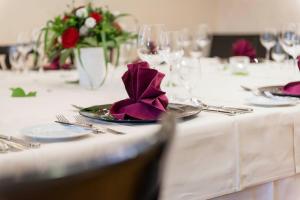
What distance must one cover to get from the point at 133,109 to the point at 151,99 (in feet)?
0.18

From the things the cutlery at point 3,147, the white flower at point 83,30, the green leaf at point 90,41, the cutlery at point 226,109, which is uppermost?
the white flower at point 83,30

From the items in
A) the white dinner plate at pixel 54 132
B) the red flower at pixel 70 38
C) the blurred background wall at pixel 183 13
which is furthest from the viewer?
the blurred background wall at pixel 183 13

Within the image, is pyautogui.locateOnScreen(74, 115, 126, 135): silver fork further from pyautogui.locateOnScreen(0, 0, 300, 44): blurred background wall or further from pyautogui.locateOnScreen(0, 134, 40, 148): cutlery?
pyautogui.locateOnScreen(0, 0, 300, 44): blurred background wall

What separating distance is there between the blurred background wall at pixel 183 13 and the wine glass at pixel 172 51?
10.3 feet

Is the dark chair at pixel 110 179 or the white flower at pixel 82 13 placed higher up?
the white flower at pixel 82 13

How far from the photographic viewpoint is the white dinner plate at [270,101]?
159 cm

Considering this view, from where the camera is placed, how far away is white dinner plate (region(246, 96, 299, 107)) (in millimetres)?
1588

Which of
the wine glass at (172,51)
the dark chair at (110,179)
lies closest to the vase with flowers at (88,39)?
the wine glass at (172,51)

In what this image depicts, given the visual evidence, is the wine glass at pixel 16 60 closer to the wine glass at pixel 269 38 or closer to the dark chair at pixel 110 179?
the wine glass at pixel 269 38

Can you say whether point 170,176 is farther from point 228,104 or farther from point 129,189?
point 129,189

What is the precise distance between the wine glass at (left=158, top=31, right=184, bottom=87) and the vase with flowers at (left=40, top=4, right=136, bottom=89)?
0.23 m

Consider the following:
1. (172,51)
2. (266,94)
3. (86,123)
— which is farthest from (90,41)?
(86,123)

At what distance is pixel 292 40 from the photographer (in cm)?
232

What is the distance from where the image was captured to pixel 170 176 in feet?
4.12
